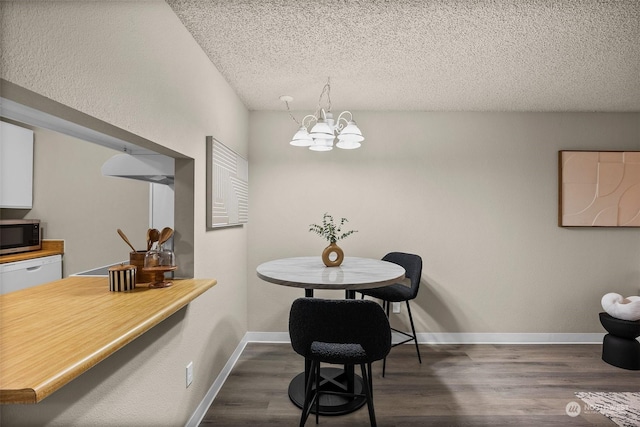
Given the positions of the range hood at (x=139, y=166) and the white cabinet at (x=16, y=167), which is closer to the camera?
the range hood at (x=139, y=166)

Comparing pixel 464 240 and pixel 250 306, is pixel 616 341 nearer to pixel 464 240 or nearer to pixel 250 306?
pixel 464 240

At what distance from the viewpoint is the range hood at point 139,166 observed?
1.86 metres

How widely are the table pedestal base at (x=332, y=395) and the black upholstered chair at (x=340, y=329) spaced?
0.71 m

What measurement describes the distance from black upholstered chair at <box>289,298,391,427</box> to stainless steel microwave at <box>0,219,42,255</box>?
8.64 ft

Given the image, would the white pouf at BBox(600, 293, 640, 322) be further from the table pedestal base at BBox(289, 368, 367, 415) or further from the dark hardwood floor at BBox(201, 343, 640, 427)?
the table pedestal base at BBox(289, 368, 367, 415)

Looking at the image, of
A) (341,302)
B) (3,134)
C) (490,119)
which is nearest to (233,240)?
(341,302)

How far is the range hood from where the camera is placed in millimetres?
1855

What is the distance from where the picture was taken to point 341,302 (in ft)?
5.08

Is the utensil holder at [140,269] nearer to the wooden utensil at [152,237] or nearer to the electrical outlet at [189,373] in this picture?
the wooden utensil at [152,237]

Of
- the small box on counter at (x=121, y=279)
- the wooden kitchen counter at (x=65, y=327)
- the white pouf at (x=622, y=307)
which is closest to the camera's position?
the wooden kitchen counter at (x=65, y=327)

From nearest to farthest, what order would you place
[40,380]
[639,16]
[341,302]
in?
[40,380] < [341,302] < [639,16]

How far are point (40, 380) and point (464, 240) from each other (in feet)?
11.2

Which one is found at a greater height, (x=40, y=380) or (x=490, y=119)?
(x=490, y=119)

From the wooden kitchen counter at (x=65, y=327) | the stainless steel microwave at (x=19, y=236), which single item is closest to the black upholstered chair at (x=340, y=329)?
the wooden kitchen counter at (x=65, y=327)
